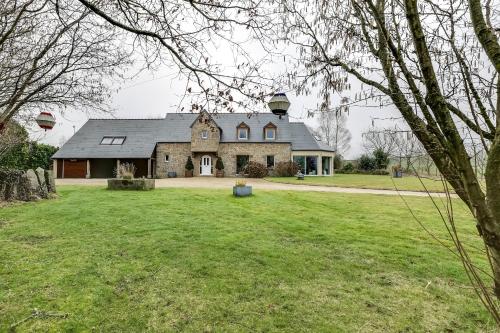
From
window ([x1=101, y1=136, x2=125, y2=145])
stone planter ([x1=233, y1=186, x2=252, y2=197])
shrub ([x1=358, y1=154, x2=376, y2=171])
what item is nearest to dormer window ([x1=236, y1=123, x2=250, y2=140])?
window ([x1=101, y1=136, x2=125, y2=145])

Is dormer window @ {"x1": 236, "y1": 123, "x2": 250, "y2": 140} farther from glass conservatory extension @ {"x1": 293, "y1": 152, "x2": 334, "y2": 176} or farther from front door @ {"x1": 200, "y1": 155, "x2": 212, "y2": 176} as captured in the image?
glass conservatory extension @ {"x1": 293, "y1": 152, "x2": 334, "y2": 176}

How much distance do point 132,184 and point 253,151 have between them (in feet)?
57.4

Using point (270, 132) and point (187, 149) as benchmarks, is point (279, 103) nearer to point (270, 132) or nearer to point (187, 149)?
point (270, 132)

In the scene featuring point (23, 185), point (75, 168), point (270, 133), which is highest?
point (270, 133)

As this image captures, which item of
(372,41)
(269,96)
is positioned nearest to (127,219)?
(269,96)

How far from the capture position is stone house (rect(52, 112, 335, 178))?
104 feet

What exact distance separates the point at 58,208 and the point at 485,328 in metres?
11.9

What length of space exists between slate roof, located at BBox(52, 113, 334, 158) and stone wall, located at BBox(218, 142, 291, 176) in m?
0.72

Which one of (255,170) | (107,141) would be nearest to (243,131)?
(255,170)

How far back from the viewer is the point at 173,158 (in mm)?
32875

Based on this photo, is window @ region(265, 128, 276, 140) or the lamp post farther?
window @ region(265, 128, 276, 140)

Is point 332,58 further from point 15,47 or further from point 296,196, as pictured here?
point 296,196

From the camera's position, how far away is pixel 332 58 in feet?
11.9

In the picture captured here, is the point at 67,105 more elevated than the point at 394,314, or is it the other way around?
the point at 67,105
